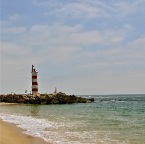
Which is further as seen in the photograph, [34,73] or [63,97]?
[63,97]

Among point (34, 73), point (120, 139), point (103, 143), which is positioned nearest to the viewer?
point (103, 143)

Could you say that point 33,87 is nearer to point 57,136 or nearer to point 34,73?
point 34,73

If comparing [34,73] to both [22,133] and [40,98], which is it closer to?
[40,98]

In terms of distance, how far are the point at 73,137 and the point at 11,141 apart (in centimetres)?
273

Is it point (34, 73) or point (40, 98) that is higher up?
point (34, 73)

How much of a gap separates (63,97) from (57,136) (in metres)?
46.9

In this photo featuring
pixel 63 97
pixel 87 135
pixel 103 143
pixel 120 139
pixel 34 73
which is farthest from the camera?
pixel 63 97

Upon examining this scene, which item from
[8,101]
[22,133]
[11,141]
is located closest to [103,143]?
[11,141]

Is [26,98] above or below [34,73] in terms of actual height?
below

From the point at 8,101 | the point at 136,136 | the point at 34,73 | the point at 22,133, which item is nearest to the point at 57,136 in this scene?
the point at 22,133

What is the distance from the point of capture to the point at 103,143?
12766 millimetres

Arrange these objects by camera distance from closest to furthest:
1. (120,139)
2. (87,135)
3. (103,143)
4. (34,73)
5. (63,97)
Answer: (103,143)
(120,139)
(87,135)
(34,73)
(63,97)

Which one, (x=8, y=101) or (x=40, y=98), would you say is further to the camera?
(x=8, y=101)

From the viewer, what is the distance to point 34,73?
5753 centimetres
